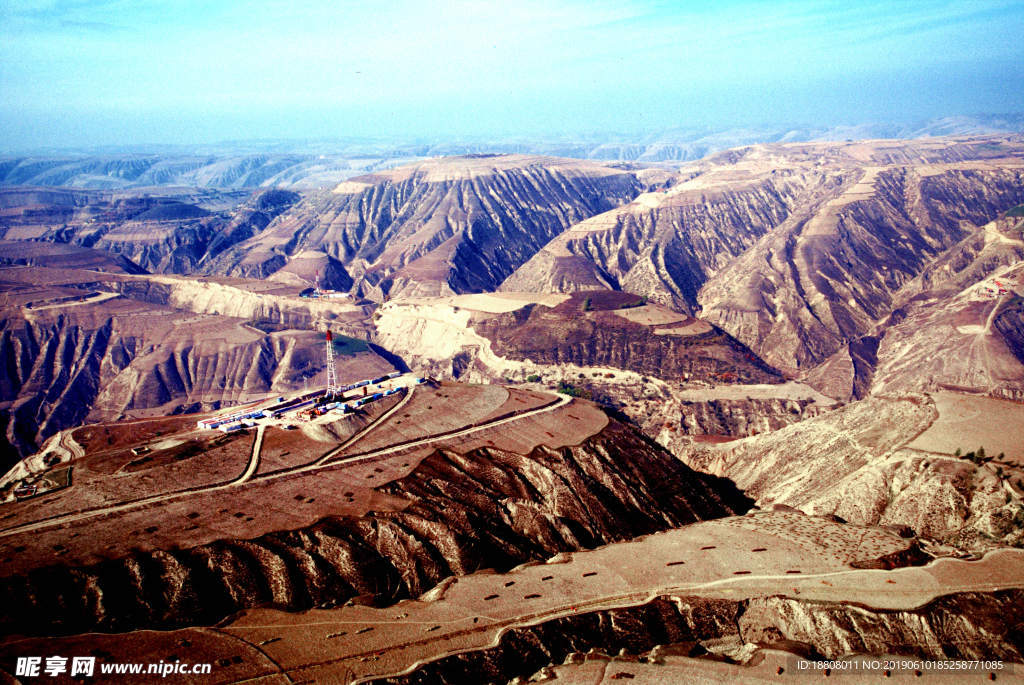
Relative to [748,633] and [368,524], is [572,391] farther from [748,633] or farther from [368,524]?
[748,633]

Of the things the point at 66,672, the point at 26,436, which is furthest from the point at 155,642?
the point at 26,436

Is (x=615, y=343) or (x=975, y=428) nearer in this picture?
(x=975, y=428)

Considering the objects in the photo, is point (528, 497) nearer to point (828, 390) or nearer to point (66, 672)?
point (66, 672)

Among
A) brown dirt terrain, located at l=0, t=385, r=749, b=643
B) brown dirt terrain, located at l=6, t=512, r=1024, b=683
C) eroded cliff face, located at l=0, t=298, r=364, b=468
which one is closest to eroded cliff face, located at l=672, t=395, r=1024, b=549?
brown dirt terrain, located at l=0, t=385, r=749, b=643

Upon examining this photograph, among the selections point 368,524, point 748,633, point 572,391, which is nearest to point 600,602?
point 748,633

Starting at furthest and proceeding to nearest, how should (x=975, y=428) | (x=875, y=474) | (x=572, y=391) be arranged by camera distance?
1. (x=572, y=391)
2. (x=975, y=428)
3. (x=875, y=474)

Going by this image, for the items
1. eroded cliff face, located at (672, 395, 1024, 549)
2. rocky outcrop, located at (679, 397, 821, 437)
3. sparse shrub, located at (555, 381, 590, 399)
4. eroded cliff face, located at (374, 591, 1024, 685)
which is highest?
eroded cliff face, located at (374, 591, 1024, 685)

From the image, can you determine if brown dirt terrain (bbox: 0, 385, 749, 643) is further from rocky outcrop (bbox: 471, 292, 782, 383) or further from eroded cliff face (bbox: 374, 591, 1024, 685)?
rocky outcrop (bbox: 471, 292, 782, 383)
